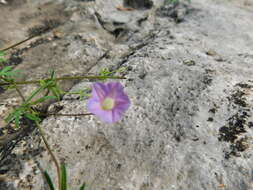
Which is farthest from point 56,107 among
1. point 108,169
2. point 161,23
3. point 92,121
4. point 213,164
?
point 161,23

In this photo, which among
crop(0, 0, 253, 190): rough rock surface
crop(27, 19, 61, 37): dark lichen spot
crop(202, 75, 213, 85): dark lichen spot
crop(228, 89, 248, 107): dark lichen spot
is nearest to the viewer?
crop(0, 0, 253, 190): rough rock surface

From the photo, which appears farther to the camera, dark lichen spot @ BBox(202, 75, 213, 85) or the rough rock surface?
dark lichen spot @ BBox(202, 75, 213, 85)

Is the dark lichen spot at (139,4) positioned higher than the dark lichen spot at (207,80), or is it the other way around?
the dark lichen spot at (207,80)

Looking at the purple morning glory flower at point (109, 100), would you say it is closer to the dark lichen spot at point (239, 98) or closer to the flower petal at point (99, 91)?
the flower petal at point (99, 91)

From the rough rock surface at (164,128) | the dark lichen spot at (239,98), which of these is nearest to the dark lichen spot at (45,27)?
the rough rock surface at (164,128)

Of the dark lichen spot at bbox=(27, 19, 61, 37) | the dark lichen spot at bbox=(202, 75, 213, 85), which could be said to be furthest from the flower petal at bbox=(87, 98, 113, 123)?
the dark lichen spot at bbox=(27, 19, 61, 37)

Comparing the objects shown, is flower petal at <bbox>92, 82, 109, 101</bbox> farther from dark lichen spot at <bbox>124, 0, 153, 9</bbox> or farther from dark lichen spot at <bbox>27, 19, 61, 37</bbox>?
dark lichen spot at <bbox>124, 0, 153, 9</bbox>
